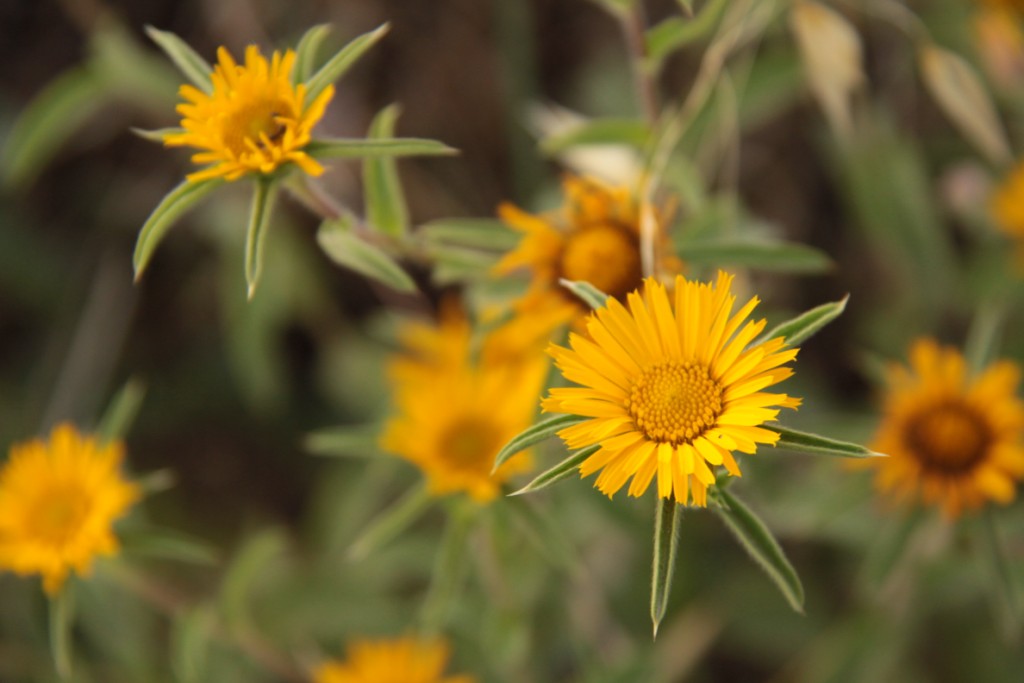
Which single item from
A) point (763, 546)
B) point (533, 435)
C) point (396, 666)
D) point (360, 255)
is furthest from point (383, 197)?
point (396, 666)

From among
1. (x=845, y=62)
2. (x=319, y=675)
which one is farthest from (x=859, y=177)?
(x=319, y=675)

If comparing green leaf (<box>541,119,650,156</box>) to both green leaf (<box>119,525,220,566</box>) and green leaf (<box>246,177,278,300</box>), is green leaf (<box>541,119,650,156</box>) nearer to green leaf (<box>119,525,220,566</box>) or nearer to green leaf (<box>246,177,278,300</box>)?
green leaf (<box>246,177,278,300</box>)

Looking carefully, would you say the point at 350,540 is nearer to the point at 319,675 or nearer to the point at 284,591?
the point at 284,591

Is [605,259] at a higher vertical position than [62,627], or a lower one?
higher

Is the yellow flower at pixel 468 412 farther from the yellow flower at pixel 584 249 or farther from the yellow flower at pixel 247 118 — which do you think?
the yellow flower at pixel 247 118

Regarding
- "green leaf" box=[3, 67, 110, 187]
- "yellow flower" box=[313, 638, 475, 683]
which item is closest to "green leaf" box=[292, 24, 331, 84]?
"yellow flower" box=[313, 638, 475, 683]

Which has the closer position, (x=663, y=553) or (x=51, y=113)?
(x=663, y=553)

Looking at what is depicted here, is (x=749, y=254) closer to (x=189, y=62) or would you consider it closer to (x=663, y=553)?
(x=663, y=553)
